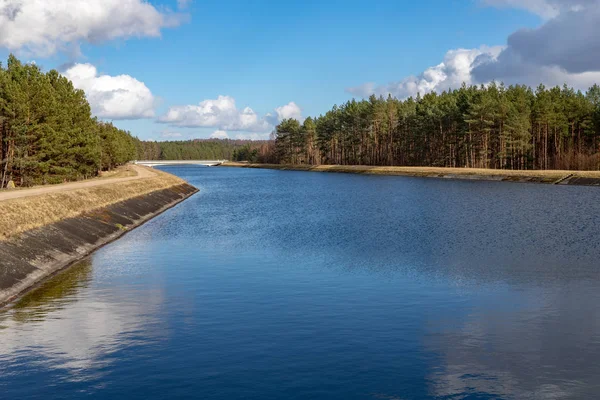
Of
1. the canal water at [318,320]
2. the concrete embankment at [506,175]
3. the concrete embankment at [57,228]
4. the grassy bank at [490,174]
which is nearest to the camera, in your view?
the canal water at [318,320]

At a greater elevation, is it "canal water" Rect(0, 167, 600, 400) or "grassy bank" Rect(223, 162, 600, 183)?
"grassy bank" Rect(223, 162, 600, 183)

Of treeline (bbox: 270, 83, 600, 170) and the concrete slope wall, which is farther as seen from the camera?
treeline (bbox: 270, 83, 600, 170)

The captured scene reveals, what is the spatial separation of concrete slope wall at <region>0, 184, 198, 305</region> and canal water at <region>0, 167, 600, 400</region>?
1.47 m

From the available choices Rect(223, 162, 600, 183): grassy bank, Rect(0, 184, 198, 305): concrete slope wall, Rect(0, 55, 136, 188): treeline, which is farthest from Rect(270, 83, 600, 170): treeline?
Rect(0, 184, 198, 305): concrete slope wall

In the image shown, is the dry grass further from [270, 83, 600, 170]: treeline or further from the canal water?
[270, 83, 600, 170]: treeline

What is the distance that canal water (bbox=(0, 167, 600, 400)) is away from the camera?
17328 millimetres

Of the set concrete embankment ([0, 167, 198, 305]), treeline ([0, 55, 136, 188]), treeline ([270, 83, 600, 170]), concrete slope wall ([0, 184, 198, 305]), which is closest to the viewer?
concrete slope wall ([0, 184, 198, 305])

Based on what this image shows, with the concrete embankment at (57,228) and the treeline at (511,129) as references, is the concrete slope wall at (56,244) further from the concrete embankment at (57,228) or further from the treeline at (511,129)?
the treeline at (511,129)

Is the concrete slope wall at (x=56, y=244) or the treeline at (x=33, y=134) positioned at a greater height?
the treeline at (x=33, y=134)

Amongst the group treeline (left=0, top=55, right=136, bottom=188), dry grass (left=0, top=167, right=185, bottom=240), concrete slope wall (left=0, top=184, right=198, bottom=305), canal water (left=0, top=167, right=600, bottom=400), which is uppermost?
treeline (left=0, top=55, right=136, bottom=188)

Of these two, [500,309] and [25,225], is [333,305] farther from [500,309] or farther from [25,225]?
[25,225]

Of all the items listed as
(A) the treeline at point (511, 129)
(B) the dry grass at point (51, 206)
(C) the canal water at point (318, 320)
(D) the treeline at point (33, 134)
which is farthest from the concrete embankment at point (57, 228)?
(A) the treeline at point (511, 129)

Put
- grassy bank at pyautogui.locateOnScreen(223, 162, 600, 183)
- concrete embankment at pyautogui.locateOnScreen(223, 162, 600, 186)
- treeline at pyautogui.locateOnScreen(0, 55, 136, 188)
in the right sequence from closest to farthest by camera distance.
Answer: treeline at pyautogui.locateOnScreen(0, 55, 136, 188), concrete embankment at pyautogui.locateOnScreen(223, 162, 600, 186), grassy bank at pyautogui.locateOnScreen(223, 162, 600, 183)

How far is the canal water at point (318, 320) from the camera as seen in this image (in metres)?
17.3
